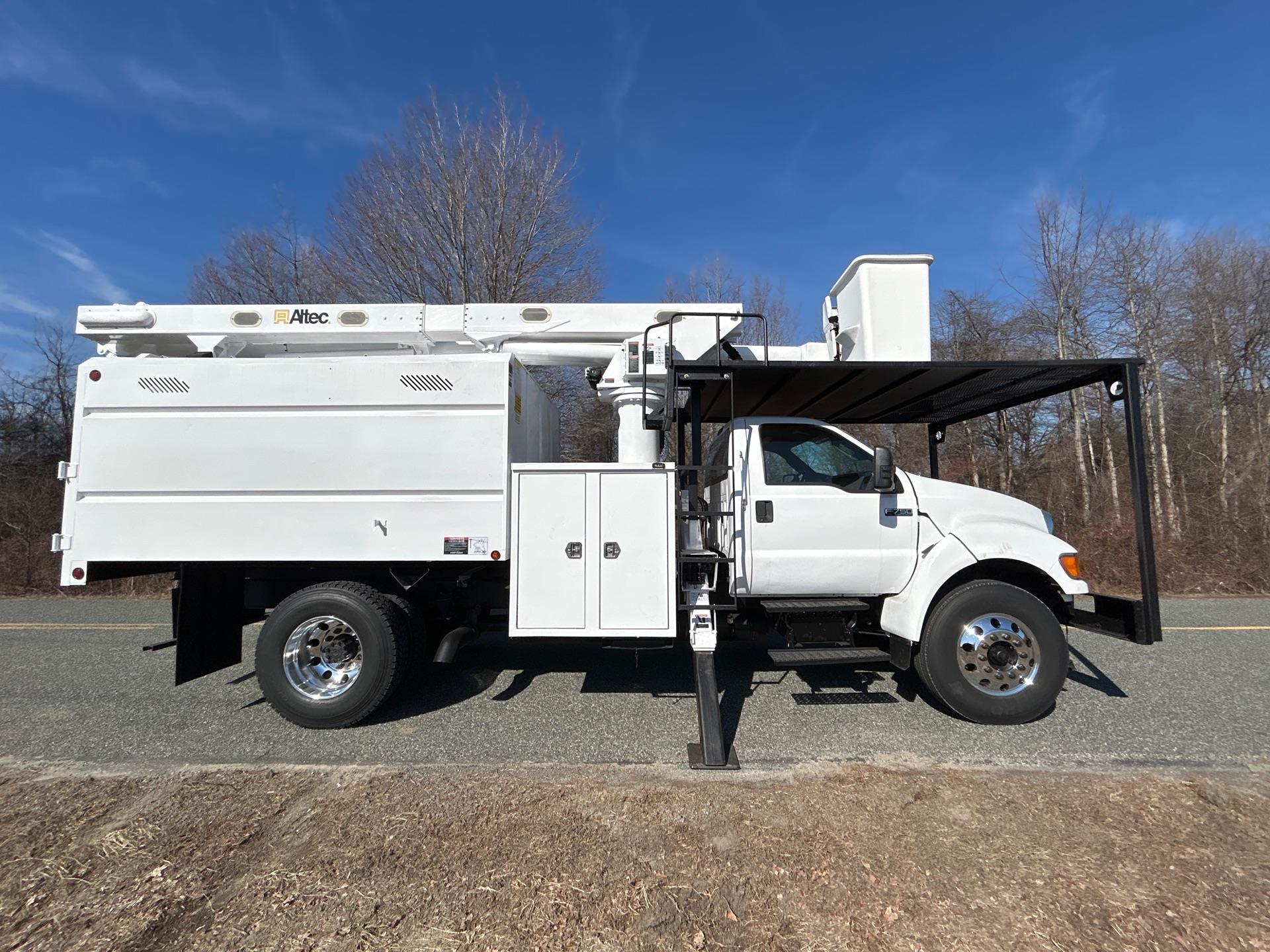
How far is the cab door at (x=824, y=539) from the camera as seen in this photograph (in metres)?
4.36

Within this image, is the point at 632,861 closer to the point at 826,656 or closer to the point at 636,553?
the point at 636,553

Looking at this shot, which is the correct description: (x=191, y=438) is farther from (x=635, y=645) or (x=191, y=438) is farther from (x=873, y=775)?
(x=873, y=775)

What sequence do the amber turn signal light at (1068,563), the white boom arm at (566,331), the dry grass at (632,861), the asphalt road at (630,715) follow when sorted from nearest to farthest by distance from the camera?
the dry grass at (632,861), the asphalt road at (630,715), the amber turn signal light at (1068,563), the white boom arm at (566,331)

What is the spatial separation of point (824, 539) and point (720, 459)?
3.25ft

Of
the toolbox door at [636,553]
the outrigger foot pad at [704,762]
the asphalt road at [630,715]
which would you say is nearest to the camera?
the outrigger foot pad at [704,762]

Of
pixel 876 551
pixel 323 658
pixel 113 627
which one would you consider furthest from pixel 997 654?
pixel 113 627

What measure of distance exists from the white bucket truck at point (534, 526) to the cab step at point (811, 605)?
0.9 inches

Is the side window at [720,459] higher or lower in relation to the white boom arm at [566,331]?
lower

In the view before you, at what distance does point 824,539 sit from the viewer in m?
4.38

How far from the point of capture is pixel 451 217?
1270 cm

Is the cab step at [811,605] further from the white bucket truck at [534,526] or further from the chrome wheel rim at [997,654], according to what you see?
the chrome wheel rim at [997,654]

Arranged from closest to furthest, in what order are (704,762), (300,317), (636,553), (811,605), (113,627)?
(704,762), (636,553), (811,605), (300,317), (113,627)

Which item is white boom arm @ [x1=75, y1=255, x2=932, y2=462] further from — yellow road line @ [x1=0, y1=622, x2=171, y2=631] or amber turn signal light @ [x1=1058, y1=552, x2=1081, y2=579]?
yellow road line @ [x1=0, y1=622, x2=171, y2=631]

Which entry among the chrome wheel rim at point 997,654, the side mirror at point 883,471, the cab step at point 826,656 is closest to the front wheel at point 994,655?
the chrome wheel rim at point 997,654
